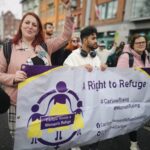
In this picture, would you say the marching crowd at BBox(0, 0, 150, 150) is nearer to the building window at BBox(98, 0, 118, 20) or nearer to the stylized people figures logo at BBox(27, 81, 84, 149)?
the stylized people figures logo at BBox(27, 81, 84, 149)

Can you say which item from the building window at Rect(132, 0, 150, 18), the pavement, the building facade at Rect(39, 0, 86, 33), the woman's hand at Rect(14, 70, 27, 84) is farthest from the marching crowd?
the building facade at Rect(39, 0, 86, 33)

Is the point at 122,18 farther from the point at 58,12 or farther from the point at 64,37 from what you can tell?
the point at 64,37

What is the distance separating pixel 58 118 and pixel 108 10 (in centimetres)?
3059

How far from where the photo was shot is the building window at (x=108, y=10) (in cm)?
3131

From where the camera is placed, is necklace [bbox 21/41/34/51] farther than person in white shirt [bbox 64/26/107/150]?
→ No

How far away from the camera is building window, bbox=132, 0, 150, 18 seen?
25922 millimetres

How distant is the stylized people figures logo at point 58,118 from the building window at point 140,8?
23431 mm

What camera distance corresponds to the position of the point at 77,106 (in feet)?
11.6

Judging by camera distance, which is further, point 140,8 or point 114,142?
point 140,8

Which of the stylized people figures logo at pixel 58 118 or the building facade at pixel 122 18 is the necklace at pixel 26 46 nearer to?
the stylized people figures logo at pixel 58 118

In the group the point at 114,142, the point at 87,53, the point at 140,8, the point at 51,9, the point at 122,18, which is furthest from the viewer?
the point at 51,9

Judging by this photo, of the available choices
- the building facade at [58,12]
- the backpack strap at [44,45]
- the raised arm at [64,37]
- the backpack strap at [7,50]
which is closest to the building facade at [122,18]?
the building facade at [58,12]

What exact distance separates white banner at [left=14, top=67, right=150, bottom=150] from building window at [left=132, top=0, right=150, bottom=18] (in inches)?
897

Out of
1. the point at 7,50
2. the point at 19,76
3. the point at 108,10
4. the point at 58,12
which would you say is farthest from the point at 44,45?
the point at 58,12
